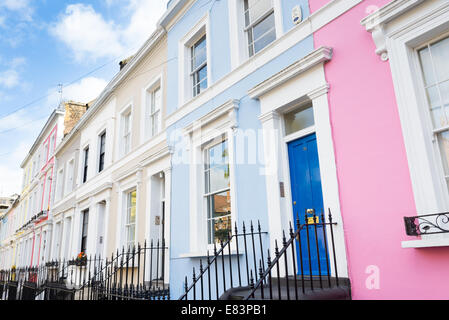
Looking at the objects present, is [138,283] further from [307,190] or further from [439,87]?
[439,87]

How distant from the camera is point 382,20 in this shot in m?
4.03

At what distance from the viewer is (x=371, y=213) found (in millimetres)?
3988

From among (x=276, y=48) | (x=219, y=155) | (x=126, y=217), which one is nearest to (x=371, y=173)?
(x=276, y=48)

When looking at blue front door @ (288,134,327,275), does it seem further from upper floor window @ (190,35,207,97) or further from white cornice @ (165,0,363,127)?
upper floor window @ (190,35,207,97)

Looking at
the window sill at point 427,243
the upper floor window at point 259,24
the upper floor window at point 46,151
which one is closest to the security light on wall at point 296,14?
the upper floor window at point 259,24

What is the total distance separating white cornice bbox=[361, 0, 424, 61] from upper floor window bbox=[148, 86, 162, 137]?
611cm

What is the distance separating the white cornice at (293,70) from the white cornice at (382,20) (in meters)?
0.62

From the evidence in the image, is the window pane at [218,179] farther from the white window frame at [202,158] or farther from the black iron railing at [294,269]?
the black iron railing at [294,269]

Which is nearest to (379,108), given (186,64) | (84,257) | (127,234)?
(186,64)

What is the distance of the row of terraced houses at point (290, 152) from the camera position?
3.69 meters

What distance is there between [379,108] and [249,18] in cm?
353

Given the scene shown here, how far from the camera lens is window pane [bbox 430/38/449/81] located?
Answer: 145 inches

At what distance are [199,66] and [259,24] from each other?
188cm

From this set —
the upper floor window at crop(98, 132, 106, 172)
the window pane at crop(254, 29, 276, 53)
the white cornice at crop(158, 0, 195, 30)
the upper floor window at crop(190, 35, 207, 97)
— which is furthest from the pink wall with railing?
the upper floor window at crop(98, 132, 106, 172)
